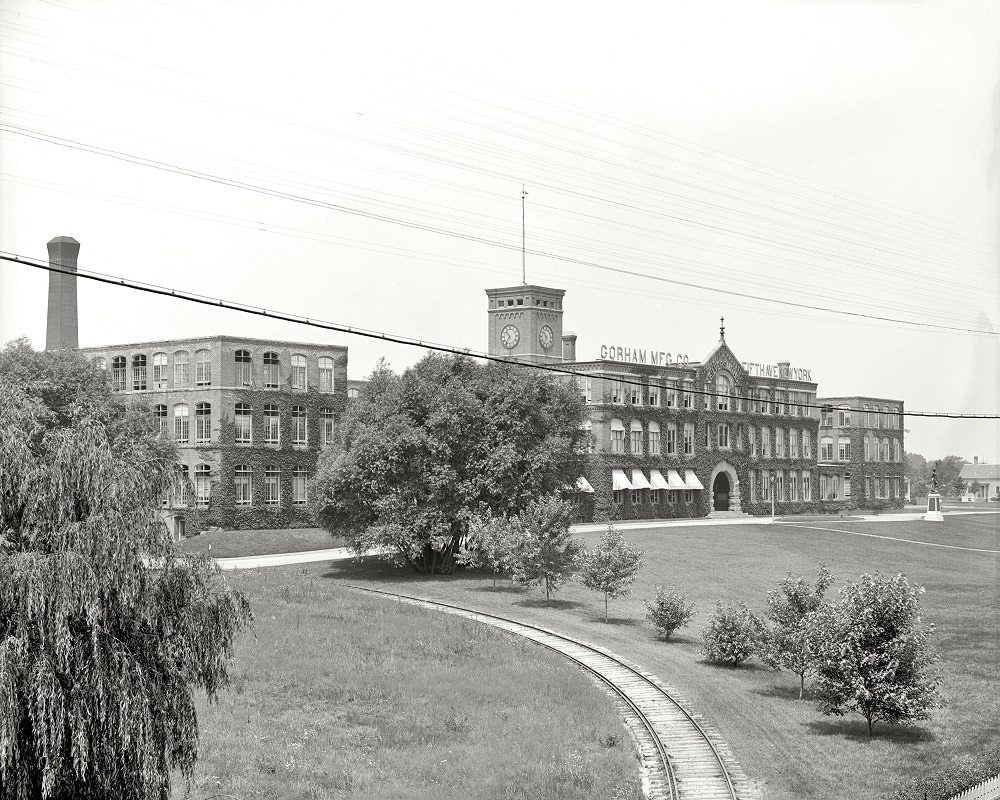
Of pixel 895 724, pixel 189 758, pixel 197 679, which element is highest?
pixel 197 679

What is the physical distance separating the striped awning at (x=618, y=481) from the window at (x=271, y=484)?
86.7ft

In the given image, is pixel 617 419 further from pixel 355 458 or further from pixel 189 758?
pixel 189 758

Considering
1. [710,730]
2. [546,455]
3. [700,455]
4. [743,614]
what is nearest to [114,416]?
[546,455]

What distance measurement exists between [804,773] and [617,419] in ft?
204

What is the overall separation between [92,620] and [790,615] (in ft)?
84.4

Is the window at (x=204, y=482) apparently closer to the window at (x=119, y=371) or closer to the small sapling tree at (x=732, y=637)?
the window at (x=119, y=371)

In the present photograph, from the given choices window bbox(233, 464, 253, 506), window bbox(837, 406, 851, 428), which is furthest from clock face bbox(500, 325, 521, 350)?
window bbox(837, 406, 851, 428)

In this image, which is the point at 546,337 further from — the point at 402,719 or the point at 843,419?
the point at 402,719

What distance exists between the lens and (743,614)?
40.8 meters

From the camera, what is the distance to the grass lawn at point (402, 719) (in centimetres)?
2708

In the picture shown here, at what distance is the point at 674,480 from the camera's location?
3691 inches

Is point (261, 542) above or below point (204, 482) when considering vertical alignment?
below

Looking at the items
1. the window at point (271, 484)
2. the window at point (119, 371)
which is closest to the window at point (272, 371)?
the window at point (271, 484)

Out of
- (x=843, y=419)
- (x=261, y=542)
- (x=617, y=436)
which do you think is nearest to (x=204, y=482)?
(x=261, y=542)
